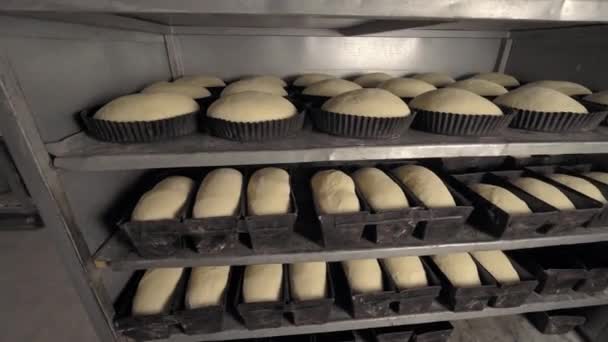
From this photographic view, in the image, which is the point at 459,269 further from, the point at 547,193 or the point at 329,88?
the point at 329,88

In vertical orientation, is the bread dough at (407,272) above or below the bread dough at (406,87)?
below

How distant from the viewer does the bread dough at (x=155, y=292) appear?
955mm

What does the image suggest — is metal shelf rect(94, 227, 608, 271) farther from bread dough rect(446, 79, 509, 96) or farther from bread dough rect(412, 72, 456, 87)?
bread dough rect(412, 72, 456, 87)

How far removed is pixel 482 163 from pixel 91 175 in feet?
5.38

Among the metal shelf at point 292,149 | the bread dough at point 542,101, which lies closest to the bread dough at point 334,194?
the metal shelf at point 292,149

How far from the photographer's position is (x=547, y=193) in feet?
3.33

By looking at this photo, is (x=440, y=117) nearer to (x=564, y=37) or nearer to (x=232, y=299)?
(x=232, y=299)

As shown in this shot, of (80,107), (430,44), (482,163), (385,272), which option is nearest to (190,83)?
(80,107)

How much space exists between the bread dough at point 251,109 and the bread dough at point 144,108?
10 centimetres

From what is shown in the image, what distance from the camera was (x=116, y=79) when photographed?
102 cm

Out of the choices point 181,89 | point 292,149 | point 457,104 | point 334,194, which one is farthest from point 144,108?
point 457,104

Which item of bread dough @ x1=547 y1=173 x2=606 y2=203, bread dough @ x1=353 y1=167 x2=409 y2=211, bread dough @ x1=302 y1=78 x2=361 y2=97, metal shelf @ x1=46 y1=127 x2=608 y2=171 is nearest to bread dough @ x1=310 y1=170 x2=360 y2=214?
Answer: bread dough @ x1=353 y1=167 x2=409 y2=211

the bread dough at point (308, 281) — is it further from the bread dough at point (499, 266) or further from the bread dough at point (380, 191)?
the bread dough at point (499, 266)

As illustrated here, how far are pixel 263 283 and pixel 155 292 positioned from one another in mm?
371
